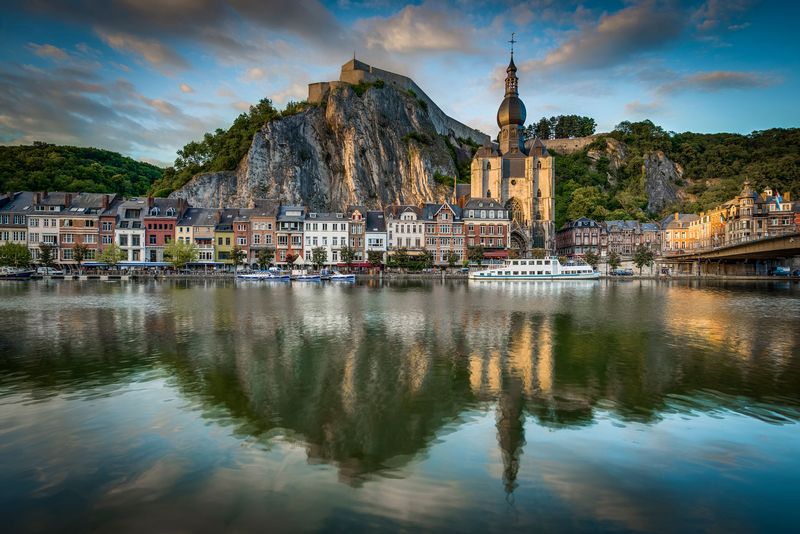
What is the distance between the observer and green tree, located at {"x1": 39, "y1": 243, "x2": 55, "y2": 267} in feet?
219

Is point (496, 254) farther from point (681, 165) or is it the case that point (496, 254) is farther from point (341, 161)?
point (681, 165)

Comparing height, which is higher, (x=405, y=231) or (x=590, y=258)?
(x=405, y=231)

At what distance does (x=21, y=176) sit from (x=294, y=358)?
88.0m

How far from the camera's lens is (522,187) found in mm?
93188

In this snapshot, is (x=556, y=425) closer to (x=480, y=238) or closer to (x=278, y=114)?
(x=480, y=238)

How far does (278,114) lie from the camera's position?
3797 inches

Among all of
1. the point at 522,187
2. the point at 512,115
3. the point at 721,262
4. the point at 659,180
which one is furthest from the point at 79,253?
the point at 659,180

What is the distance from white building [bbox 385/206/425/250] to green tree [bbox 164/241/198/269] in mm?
28532

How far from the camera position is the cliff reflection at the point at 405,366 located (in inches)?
398

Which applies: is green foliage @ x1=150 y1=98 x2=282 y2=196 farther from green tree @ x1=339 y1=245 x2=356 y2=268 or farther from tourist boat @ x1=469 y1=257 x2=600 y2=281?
tourist boat @ x1=469 y1=257 x2=600 y2=281

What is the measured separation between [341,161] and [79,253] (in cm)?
4728

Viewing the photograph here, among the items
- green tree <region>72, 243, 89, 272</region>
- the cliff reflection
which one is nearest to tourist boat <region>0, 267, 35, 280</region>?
green tree <region>72, 243, 89, 272</region>

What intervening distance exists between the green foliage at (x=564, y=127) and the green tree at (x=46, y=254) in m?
117

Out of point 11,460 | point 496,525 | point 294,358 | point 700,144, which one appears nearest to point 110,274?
point 294,358
